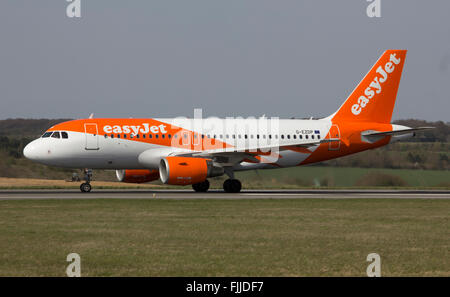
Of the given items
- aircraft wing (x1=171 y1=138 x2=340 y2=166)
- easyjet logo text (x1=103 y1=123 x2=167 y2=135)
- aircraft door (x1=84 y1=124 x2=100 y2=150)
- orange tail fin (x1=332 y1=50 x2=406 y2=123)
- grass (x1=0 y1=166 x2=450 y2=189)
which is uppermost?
orange tail fin (x1=332 y1=50 x2=406 y2=123)

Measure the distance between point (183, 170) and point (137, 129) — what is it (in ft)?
15.3

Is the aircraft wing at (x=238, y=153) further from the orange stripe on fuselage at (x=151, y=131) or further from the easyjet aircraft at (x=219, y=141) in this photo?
the orange stripe on fuselage at (x=151, y=131)

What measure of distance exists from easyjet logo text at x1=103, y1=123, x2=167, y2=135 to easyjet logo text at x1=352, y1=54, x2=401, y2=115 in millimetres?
12653

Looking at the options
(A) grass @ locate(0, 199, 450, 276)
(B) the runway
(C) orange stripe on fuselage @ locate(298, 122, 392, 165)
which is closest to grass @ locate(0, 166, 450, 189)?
(C) orange stripe on fuselage @ locate(298, 122, 392, 165)

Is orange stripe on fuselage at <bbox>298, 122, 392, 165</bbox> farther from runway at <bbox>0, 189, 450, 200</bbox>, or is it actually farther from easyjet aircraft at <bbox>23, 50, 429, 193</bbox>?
runway at <bbox>0, 189, 450, 200</bbox>

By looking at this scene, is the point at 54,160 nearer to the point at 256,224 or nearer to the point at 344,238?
the point at 256,224

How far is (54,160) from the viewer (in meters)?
37.8

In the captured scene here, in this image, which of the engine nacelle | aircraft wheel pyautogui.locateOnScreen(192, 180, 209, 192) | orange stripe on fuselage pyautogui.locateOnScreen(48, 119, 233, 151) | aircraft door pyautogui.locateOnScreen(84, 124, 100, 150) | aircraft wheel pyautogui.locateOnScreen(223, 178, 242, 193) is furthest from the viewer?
aircraft wheel pyautogui.locateOnScreen(192, 180, 209, 192)

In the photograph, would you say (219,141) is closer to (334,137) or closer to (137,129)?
(137,129)

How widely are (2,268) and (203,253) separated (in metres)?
4.43

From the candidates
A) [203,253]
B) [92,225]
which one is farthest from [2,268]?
[92,225]

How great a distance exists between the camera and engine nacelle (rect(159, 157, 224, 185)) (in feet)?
118

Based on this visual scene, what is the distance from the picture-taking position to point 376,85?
4412 centimetres

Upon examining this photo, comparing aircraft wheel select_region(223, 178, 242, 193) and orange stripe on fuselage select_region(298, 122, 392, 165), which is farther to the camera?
orange stripe on fuselage select_region(298, 122, 392, 165)
